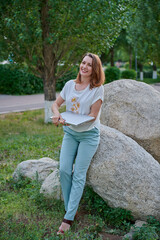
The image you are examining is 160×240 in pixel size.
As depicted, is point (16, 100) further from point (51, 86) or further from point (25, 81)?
point (51, 86)

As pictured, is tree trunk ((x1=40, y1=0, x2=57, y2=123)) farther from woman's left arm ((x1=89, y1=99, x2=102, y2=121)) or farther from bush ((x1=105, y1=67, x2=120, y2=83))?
bush ((x1=105, y1=67, x2=120, y2=83))

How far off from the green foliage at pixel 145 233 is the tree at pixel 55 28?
19.6 ft

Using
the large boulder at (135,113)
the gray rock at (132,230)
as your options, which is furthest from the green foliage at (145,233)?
the large boulder at (135,113)

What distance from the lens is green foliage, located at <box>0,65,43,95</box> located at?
17.9m

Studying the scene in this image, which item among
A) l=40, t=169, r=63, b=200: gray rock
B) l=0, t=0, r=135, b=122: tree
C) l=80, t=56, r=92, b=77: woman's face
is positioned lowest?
l=40, t=169, r=63, b=200: gray rock

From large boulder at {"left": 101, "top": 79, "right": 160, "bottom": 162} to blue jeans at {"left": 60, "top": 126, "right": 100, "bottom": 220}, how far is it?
113cm

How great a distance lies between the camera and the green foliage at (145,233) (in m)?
3.28

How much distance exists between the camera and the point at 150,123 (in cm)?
453

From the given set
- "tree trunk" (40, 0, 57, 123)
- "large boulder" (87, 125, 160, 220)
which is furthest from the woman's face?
"tree trunk" (40, 0, 57, 123)

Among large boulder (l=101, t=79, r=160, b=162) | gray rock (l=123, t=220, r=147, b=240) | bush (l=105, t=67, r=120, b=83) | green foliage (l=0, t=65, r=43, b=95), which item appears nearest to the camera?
gray rock (l=123, t=220, r=147, b=240)

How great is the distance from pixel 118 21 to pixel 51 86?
9.73ft

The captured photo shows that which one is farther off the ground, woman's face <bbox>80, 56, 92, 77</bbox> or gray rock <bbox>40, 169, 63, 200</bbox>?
woman's face <bbox>80, 56, 92, 77</bbox>

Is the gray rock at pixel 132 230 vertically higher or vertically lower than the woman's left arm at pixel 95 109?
lower

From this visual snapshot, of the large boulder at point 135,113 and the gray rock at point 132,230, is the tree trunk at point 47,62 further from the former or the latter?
the gray rock at point 132,230
